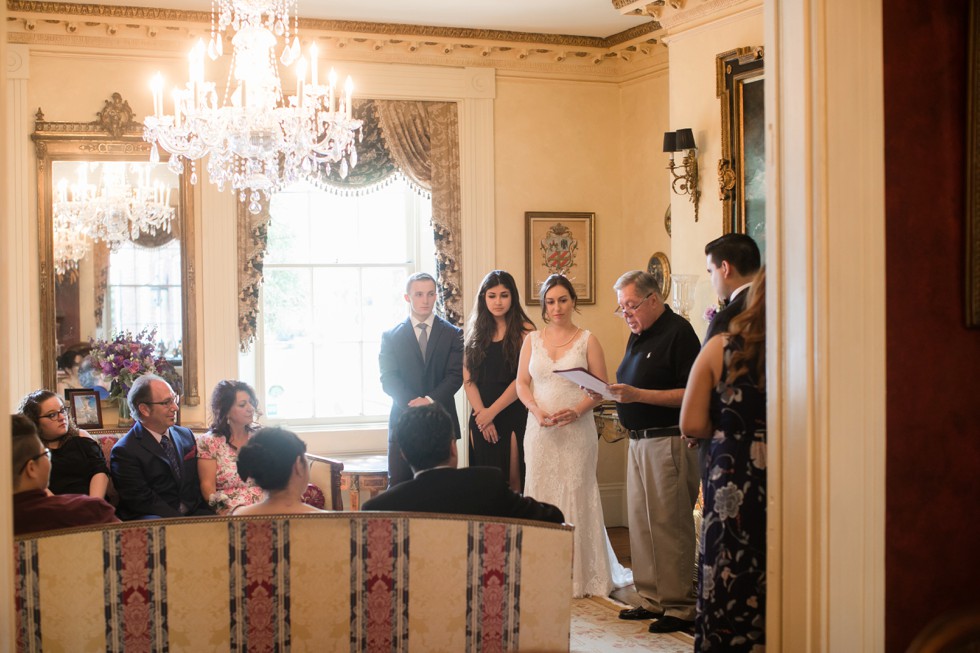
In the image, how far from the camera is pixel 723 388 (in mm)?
2812

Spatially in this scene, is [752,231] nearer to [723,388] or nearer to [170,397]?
[723,388]

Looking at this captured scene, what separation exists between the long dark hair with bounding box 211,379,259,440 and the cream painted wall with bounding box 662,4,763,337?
252 centimetres

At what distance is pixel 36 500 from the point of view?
287 centimetres

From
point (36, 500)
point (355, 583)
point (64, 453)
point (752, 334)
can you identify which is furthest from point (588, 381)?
point (36, 500)

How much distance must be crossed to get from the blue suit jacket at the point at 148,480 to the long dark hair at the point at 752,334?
2.41 m

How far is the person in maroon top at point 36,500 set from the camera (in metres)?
2.83

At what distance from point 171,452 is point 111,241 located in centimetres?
232

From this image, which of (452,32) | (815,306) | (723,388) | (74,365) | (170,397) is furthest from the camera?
(452,32)

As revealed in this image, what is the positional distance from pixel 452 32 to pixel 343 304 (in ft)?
6.41

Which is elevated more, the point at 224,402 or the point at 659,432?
the point at 224,402

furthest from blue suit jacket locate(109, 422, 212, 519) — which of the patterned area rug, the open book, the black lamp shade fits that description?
the black lamp shade

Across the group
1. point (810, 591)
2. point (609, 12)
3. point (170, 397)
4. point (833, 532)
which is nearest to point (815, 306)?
point (833, 532)

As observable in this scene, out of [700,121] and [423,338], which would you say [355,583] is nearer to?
[423,338]

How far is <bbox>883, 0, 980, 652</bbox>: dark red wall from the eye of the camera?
2238 mm
